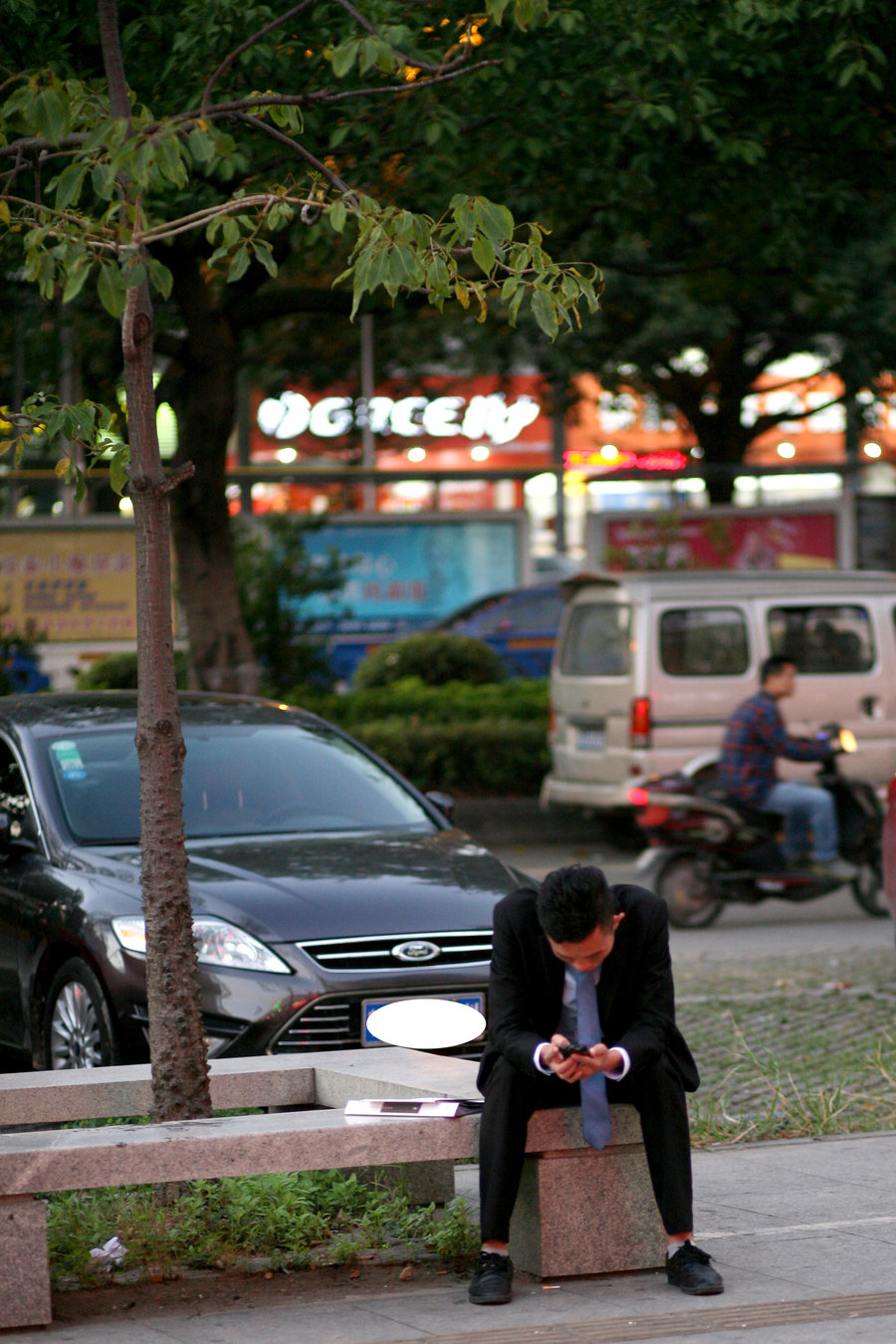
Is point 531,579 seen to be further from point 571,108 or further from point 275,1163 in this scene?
point 275,1163

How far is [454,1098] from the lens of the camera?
204 inches

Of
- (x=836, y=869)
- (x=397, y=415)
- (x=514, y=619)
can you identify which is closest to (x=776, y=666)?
(x=836, y=869)

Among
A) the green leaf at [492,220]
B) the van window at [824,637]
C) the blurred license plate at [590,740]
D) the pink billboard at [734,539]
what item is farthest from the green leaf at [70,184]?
the pink billboard at [734,539]

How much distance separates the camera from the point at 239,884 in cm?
688

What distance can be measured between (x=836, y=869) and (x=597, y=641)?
137 inches

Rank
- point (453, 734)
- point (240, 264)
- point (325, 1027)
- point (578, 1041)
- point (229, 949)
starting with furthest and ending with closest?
point (453, 734) → point (229, 949) → point (325, 1027) → point (240, 264) → point (578, 1041)

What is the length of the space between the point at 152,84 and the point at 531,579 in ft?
55.2

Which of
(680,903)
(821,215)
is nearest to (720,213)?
(821,215)

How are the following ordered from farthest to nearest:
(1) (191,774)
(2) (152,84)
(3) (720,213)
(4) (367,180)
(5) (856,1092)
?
(3) (720,213)
(4) (367,180)
(2) (152,84)
(1) (191,774)
(5) (856,1092)

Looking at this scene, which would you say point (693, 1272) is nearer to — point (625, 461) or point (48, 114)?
point (48, 114)

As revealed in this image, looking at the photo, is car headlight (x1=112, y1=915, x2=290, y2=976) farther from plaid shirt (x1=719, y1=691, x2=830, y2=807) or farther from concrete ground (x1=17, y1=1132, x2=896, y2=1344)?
plaid shirt (x1=719, y1=691, x2=830, y2=807)

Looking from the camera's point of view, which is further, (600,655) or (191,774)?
(600,655)

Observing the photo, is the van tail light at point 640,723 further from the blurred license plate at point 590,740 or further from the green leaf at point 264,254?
the green leaf at point 264,254

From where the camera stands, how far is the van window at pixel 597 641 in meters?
14.8
